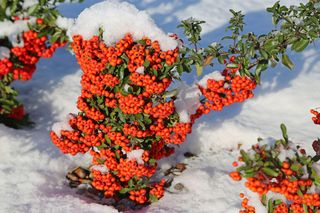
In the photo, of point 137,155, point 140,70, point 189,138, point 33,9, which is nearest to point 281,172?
point 140,70

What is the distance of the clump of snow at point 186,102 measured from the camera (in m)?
5.80

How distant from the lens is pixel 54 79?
9.12 m

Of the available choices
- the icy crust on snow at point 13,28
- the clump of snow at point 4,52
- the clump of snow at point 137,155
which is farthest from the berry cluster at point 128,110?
the clump of snow at point 4,52

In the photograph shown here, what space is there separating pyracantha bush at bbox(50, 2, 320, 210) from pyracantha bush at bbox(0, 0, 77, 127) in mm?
314

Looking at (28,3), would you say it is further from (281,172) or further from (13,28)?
(281,172)

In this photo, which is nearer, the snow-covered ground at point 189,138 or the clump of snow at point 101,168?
the clump of snow at point 101,168

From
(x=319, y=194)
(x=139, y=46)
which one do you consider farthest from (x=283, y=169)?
(x=139, y=46)

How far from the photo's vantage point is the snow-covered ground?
6250 millimetres

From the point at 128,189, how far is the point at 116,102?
1.28 metres

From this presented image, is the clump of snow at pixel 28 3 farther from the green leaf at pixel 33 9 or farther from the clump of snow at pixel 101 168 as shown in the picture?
the clump of snow at pixel 101 168

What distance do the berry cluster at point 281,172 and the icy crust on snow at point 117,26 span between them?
1.78 metres

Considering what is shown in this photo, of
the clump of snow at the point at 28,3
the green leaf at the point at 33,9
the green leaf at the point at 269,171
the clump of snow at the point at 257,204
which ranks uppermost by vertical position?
the clump of snow at the point at 28,3

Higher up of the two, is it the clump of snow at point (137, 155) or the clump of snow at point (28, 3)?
the clump of snow at point (28, 3)

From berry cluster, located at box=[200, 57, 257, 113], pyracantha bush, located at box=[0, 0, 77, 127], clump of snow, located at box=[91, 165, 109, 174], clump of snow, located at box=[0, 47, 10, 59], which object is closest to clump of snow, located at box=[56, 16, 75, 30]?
pyracantha bush, located at box=[0, 0, 77, 127]
